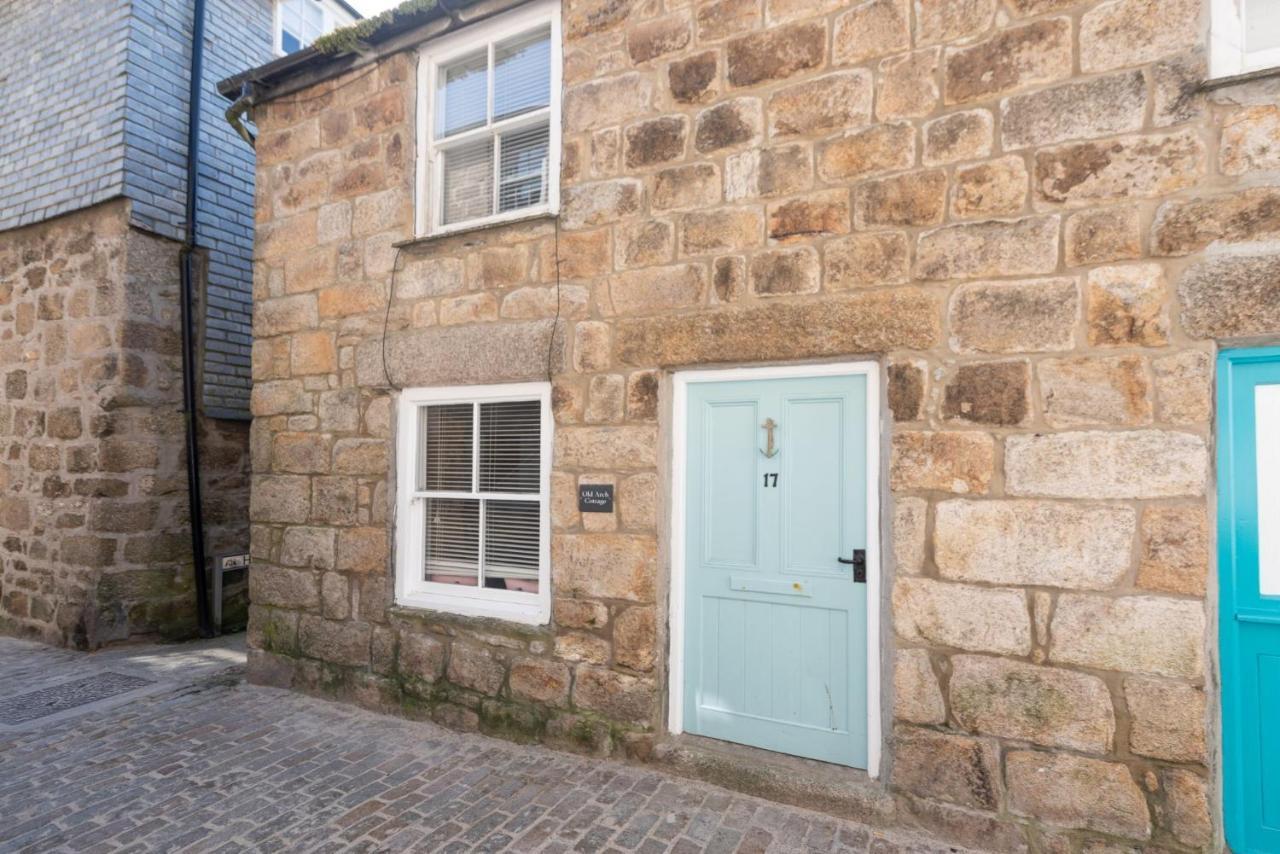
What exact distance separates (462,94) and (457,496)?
2.58m

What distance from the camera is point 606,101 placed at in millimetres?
3828

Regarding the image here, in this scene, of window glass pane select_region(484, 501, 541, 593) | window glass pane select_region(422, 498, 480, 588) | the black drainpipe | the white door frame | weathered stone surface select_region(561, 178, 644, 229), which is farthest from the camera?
the black drainpipe

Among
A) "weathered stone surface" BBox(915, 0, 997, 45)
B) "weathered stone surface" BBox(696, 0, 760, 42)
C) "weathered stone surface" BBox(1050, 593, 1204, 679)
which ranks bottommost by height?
"weathered stone surface" BBox(1050, 593, 1204, 679)

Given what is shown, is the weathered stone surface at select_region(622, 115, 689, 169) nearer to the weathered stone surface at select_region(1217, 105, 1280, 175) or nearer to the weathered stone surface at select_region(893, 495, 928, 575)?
the weathered stone surface at select_region(893, 495, 928, 575)

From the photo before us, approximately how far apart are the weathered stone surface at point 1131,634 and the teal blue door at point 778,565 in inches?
31.4

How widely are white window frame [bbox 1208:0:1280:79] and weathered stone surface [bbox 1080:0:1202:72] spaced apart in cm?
10

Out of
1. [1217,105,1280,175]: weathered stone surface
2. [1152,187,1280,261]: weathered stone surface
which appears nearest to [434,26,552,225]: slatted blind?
[1152,187,1280,261]: weathered stone surface

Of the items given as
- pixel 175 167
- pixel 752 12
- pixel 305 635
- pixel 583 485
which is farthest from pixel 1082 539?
pixel 175 167

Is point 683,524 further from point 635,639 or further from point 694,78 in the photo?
point 694,78

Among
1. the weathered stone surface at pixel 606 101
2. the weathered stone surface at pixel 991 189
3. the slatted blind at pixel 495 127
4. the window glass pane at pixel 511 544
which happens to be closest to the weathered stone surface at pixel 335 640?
the window glass pane at pixel 511 544

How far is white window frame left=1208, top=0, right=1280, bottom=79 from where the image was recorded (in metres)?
2.67

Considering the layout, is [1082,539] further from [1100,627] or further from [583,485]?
[583,485]

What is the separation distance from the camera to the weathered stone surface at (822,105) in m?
3.19

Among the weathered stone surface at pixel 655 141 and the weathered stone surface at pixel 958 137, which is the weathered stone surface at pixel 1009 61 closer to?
the weathered stone surface at pixel 958 137
